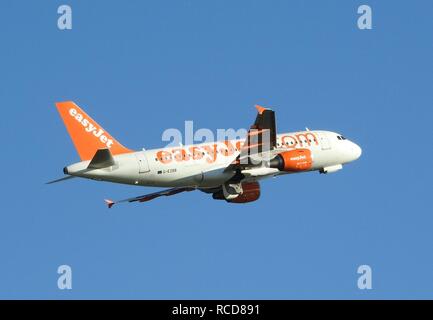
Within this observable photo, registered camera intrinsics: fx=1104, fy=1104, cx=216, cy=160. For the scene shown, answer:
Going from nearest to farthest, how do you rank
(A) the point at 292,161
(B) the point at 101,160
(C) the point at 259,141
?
1. (B) the point at 101,160
2. (C) the point at 259,141
3. (A) the point at 292,161

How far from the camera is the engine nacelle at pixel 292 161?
7431cm

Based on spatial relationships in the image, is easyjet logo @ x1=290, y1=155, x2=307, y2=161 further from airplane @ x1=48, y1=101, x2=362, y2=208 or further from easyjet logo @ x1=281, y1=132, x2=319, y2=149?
easyjet logo @ x1=281, y1=132, x2=319, y2=149

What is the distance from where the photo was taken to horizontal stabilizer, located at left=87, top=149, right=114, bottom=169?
69.2m

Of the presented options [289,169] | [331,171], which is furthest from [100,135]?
[331,171]

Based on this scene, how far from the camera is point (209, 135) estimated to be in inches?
2992

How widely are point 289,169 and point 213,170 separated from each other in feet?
16.8

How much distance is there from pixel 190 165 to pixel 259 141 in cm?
505

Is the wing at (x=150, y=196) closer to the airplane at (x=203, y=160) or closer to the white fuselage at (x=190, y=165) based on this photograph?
the airplane at (x=203, y=160)

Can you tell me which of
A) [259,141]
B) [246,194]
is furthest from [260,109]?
[246,194]

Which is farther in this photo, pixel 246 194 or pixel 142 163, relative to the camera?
pixel 246 194

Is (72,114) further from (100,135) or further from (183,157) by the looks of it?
(183,157)

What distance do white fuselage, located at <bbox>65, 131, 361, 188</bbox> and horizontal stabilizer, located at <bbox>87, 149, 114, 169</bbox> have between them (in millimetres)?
456

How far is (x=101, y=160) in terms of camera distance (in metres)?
69.7

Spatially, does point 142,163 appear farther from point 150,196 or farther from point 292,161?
point 292,161
